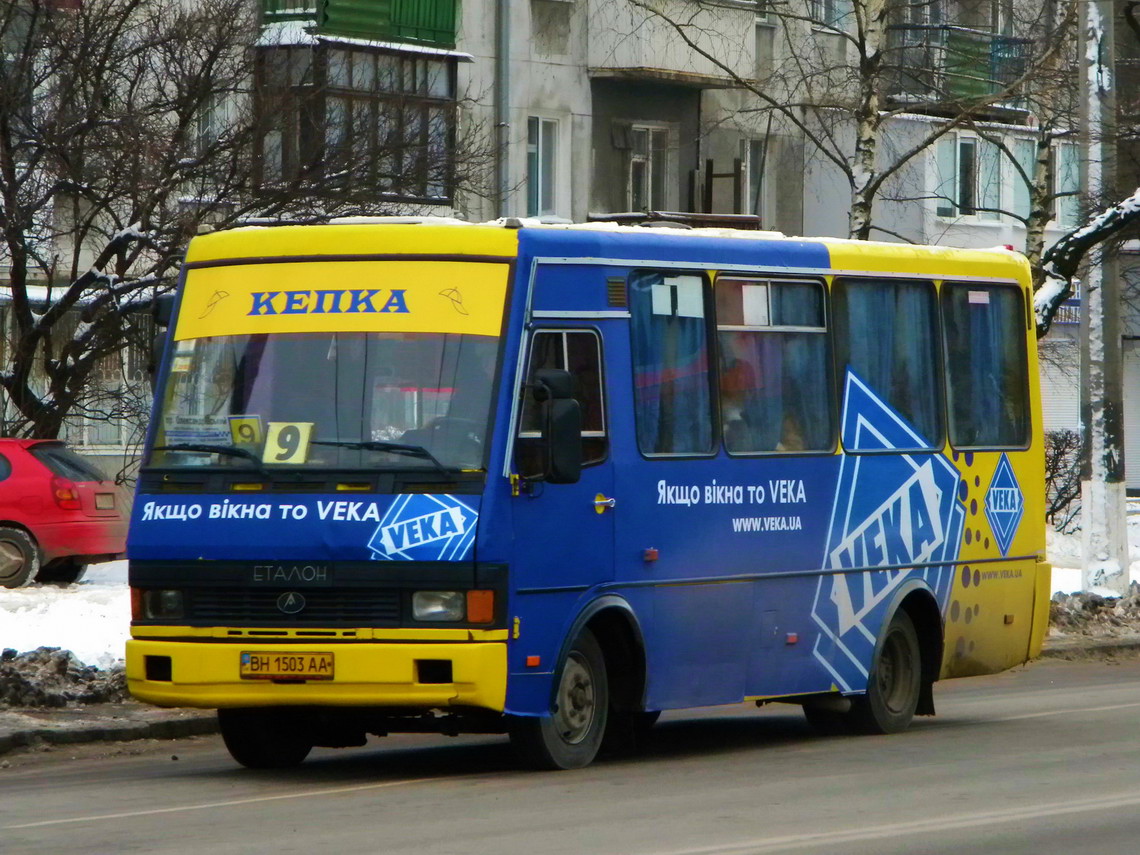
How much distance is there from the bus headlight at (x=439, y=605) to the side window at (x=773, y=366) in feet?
7.50

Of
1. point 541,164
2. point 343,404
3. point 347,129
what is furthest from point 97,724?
point 541,164

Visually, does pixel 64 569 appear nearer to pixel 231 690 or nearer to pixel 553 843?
pixel 231 690

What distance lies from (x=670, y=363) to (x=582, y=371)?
738mm

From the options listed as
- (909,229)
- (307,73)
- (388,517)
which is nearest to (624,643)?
(388,517)

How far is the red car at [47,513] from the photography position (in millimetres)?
22469

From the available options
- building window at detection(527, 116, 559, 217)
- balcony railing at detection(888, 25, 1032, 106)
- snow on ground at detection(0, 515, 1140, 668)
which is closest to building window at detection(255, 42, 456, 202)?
snow on ground at detection(0, 515, 1140, 668)

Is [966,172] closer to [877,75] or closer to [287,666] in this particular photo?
[877,75]

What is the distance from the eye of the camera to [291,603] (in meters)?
10.7

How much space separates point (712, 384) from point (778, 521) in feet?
3.01

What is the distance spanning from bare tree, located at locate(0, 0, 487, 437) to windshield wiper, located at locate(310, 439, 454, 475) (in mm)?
12658

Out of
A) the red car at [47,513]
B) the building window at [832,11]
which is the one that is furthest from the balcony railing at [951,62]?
the red car at [47,513]

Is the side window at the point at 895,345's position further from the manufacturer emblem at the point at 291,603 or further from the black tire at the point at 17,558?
the black tire at the point at 17,558

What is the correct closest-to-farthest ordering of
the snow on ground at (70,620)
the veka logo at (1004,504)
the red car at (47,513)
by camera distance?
the veka logo at (1004,504) → the snow on ground at (70,620) → the red car at (47,513)

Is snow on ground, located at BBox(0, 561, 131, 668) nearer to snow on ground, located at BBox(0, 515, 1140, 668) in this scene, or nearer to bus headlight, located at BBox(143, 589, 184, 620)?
snow on ground, located at BBox(0, 515, 1140, 668)
